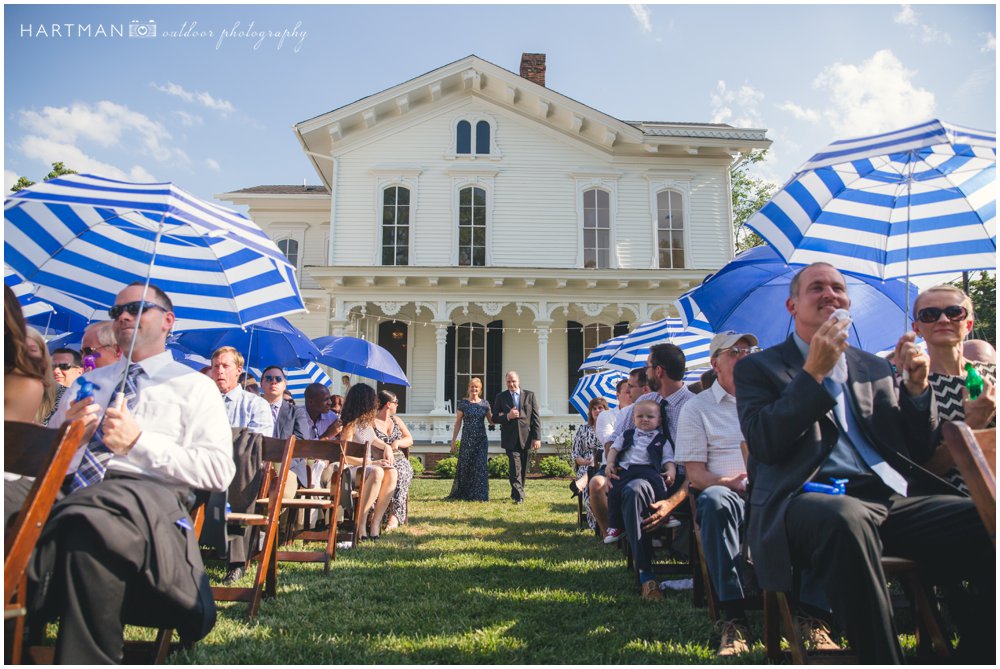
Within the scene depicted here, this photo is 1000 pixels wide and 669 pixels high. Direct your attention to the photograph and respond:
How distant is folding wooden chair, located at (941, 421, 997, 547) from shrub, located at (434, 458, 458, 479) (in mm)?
14722

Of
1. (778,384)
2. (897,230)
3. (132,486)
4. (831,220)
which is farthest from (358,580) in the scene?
(897,230)

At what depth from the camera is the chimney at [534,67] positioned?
71.7 ft

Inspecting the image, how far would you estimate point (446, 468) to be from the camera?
16703mm

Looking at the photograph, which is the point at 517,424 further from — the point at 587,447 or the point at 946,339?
the point at 946,339

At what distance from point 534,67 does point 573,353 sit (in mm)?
9644

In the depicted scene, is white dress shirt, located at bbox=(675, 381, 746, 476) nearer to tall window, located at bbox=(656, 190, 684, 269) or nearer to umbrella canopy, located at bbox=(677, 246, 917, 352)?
umbrella canopy, located at bbox=(677, 246, 917, 352)

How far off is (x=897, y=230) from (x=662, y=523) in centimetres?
277

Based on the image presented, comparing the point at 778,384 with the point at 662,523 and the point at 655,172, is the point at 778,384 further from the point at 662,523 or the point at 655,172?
the point at 655,172

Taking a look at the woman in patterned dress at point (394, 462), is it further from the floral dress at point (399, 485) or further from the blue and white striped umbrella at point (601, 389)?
the blue and white striped umbrella at point (601, 389)

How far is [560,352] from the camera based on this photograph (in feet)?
66.3

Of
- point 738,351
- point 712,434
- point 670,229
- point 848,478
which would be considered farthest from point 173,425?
point 670,229

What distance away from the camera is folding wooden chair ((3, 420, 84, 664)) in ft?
7.32

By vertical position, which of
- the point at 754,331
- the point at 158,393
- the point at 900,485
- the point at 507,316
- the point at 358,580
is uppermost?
the point at 507,316

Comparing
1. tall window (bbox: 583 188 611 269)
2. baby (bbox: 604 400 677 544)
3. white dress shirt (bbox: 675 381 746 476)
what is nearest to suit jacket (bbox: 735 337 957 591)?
white dress shirt (bbox: 675 381 746 476)
